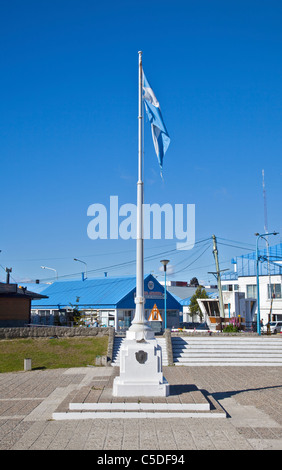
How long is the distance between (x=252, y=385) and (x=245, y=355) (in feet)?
25.2

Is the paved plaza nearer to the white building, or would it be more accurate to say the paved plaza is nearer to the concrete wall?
the concrete wall

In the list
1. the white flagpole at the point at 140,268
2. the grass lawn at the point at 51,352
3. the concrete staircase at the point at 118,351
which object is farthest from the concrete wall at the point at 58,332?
the white flagpole at the point at 140,268

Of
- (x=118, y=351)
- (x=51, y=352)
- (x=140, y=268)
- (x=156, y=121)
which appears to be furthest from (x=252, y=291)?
(x=140, y=268)

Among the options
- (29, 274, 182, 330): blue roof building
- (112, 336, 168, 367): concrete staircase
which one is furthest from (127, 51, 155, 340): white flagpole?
(29, 274, 182, 330): blue roof building

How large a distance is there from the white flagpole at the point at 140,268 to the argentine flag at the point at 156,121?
0.81ft

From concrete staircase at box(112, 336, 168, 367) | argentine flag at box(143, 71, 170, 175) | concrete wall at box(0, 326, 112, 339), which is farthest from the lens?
concrete wall at box(0, 326, 112, 339)

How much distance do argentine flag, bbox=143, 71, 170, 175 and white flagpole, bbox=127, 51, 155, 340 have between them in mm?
247

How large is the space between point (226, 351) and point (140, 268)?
1297cm

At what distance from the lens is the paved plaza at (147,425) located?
24.4 ft

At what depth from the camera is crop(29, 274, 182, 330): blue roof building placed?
119 feet

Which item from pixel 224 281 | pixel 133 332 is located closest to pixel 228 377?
pixel 133 332

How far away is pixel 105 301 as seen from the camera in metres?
36.8

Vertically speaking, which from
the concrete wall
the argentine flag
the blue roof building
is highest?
the argentine flag
